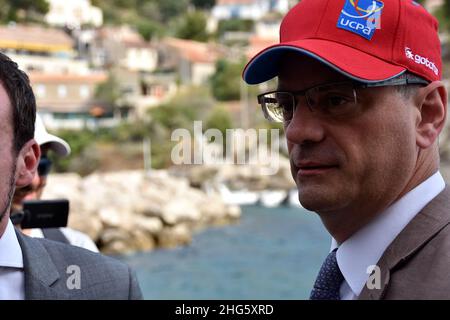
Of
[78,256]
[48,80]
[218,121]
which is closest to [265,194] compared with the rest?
[218,121]

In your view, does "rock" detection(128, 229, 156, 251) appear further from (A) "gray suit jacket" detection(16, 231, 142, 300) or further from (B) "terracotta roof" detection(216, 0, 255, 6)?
(B) "terracotta roof" detection(216, 0, 255, 6)

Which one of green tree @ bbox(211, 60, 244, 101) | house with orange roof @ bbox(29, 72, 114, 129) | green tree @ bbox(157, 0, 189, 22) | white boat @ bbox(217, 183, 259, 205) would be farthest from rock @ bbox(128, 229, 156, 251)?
green tree @ bbox(157, 0, 189, 22)

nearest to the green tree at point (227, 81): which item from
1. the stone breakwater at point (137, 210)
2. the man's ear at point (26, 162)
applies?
the stone breakwater at point (137, 210)

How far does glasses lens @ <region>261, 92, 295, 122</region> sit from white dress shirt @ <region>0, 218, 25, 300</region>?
1.74 ft

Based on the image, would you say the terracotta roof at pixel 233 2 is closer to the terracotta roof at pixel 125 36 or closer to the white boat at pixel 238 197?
the terracotta roof at pixel 125 36

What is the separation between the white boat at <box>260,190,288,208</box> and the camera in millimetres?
27453

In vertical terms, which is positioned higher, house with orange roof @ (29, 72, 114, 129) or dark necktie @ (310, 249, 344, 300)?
dark necktie @ (310, 249, 344, 300)

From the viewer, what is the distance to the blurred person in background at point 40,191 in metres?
2.25

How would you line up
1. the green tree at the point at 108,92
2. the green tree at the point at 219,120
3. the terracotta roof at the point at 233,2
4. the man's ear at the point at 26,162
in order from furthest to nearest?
1. the terracotta roof at the point at 233,2
2. the green tree at the point at 108,92
3. the green tree at the point at 219,120
4. the man's ear at the point at 26,162

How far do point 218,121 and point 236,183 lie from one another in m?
3.62

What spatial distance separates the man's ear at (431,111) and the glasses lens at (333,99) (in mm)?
116

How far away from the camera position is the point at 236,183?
100ft

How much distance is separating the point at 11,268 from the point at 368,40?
0.76 m
